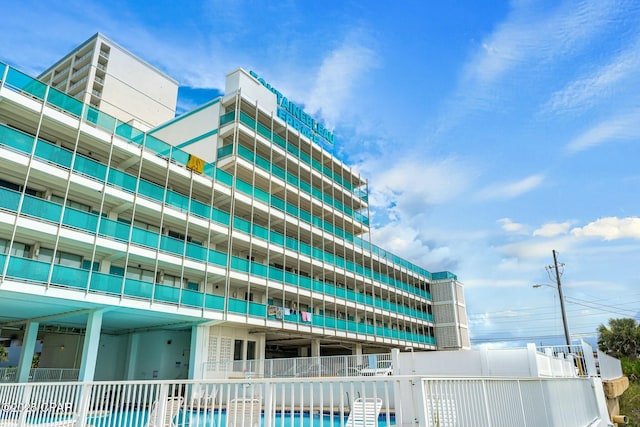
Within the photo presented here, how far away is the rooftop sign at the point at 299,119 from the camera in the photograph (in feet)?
120

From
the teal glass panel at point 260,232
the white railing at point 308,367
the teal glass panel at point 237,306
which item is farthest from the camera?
the teal glass panel at point 260,232

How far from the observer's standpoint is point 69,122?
19594 millimetres

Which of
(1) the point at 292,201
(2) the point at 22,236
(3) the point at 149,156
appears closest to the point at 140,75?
(1) the point at 292,201

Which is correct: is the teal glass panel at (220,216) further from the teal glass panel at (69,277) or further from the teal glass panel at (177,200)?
the teal glass panel at (69,277)

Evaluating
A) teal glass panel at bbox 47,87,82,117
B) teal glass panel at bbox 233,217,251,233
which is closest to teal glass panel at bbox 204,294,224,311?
teal glass panel at bbox 233,217,251,233

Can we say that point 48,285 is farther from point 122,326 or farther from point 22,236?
point 122,326

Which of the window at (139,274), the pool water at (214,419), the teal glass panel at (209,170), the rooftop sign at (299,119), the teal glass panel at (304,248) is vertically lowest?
the pool water at (214,419)

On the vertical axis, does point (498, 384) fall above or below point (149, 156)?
below

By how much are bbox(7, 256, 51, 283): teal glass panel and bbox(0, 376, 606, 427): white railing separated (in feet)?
20.3

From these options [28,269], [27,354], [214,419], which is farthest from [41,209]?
[214,419]

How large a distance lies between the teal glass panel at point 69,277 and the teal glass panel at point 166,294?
11.5ft

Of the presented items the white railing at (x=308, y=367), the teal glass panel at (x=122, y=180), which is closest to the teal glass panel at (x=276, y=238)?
the white railing at (x=308, y=367)

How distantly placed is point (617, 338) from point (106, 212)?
45.1 metres

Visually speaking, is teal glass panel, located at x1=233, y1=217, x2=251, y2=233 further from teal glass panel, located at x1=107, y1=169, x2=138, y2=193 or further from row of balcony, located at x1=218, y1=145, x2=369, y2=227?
teal glass panel, located at x1=107, y1=169, x2=138, y2=193
